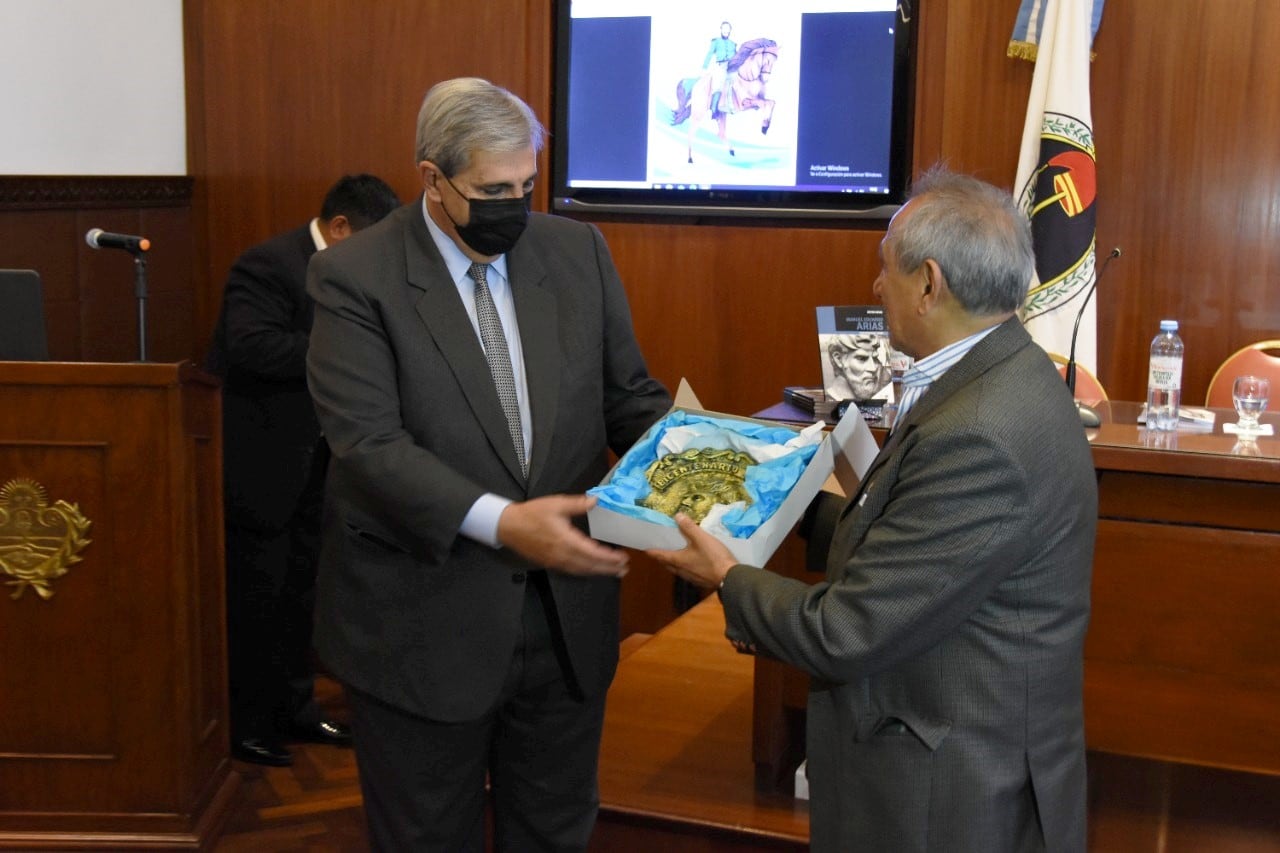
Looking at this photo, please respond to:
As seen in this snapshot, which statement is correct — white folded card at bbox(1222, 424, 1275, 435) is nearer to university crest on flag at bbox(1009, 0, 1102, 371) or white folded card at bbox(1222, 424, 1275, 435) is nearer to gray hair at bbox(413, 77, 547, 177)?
university crest on flag at bbox(1009, 0, 1102, 371)

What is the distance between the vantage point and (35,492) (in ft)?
8.96

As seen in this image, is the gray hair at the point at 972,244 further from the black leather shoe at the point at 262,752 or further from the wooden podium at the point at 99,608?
the black leather shoe at the point at 262,752

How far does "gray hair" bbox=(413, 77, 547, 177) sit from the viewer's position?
74.8 inches

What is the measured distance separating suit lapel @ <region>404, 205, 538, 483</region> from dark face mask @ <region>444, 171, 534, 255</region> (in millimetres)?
64

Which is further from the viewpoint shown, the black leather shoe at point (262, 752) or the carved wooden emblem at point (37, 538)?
the black leather shoe at point (262, 752)

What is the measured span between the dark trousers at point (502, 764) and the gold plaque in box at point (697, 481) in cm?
29

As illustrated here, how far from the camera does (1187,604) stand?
259 cm

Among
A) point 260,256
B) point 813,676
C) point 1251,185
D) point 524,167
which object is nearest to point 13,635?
point 260,256

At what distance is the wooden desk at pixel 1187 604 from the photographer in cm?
255

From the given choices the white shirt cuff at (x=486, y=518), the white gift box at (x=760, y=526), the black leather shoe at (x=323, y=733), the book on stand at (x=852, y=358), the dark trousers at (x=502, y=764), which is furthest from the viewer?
the black leather shoe at (x=323, y=733)

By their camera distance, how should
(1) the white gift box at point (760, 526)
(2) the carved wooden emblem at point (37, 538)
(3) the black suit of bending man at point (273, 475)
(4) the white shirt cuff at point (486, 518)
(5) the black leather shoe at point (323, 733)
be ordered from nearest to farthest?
(1) the white gift box at point (760, 526), (4) the white shirt cuff at point (486, 518), (2) the carved wooden emblem at point (37, 538), (3) the black suit of bending man at point (273, 475), (5) the black leather shoe at point (323, 733)

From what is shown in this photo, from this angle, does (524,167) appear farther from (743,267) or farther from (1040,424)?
(743,267)

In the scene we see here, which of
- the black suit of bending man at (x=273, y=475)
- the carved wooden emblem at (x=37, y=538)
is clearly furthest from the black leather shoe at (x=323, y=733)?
the carved wooden emblem at (x=37, y=538)

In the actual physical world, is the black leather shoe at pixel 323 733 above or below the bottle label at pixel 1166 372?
below
